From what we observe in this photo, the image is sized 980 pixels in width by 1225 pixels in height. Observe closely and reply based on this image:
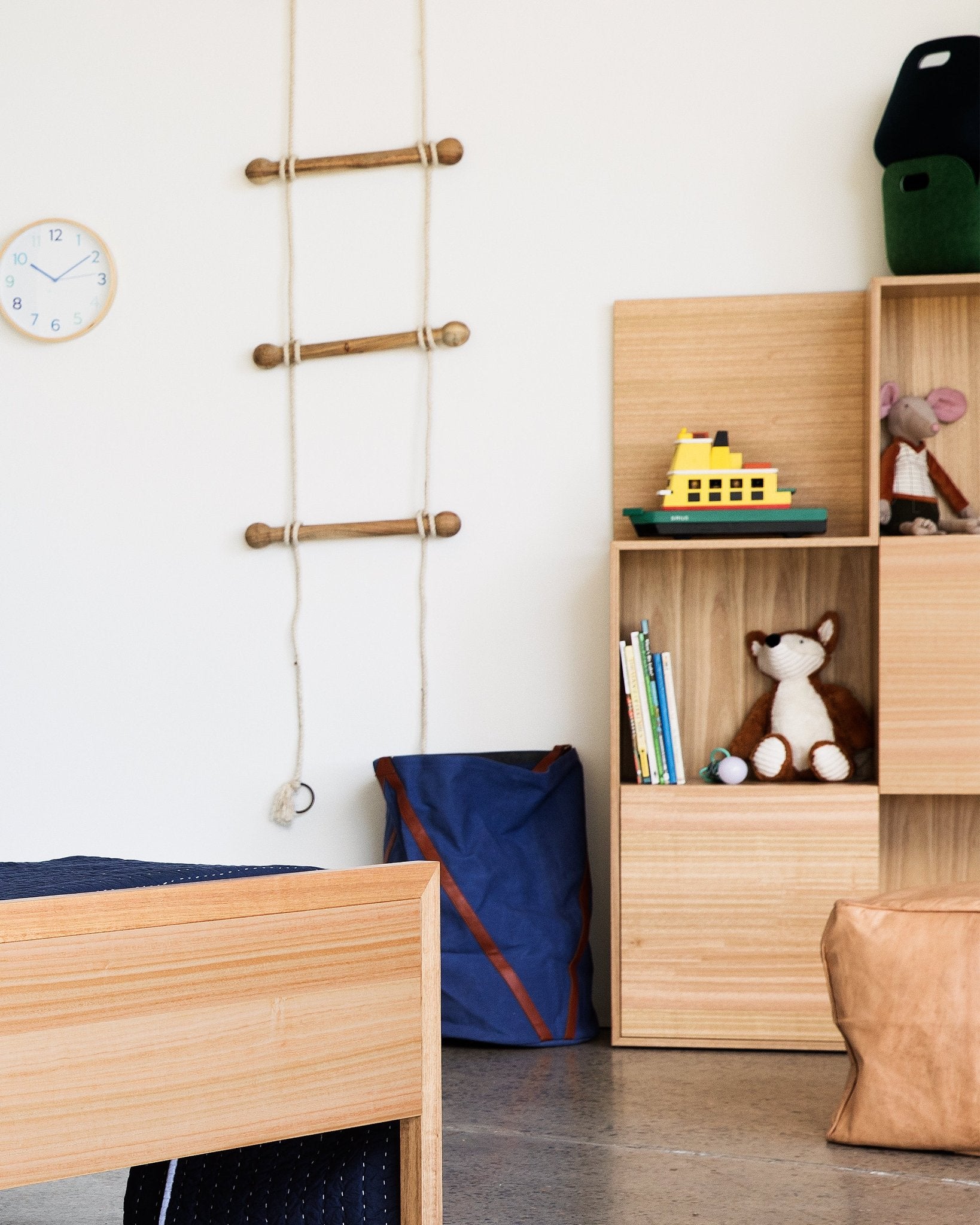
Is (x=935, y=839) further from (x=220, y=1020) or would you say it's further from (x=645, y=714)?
(x=220, y=1020)

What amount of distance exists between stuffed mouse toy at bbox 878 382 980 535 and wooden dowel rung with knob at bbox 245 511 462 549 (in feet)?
3.02

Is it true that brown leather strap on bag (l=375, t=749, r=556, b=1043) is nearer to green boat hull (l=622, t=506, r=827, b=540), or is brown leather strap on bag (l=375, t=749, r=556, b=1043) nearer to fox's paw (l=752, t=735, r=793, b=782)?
fox's paw (l=752, t=735, r=793, b=782)

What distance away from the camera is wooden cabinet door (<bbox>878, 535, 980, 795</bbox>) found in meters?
2.46

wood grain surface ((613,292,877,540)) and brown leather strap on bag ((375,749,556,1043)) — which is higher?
wood grain surface ((613,292,877,540))

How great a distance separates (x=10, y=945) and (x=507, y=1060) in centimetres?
176

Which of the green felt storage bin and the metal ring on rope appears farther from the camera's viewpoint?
the metal ring on rope

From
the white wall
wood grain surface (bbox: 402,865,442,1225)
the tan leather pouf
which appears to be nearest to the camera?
wood grain surface (bbox: 402,865,442,1225)

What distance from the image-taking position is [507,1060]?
248 centimetres

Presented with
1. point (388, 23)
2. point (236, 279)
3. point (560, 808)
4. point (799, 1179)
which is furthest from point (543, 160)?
point (799, 1179)

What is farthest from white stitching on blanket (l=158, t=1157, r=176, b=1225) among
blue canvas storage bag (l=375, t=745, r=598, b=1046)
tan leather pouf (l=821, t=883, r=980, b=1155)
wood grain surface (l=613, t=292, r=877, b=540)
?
wood grain surface (l=613, t=292, r=877, b=540)

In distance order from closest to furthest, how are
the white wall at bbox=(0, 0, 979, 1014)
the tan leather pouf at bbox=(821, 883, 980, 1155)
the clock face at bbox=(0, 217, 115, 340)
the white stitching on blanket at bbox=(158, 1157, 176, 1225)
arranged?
the white stitching on blanket at bbox=(158, 1157, 176, 1225) → the tan leather pouf at bbox=(821, 883, 980, 1155) → the white wall at bbox=(0, 0, 979, 1014) → the clock face at bbox=(0, 217, 115, 340)

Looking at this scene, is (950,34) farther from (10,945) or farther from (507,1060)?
(10,945)

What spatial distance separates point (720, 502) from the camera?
255cm

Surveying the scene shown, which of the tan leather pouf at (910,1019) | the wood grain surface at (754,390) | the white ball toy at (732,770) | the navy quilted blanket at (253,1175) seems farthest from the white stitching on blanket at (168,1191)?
the wood grain surface at (754,390)
